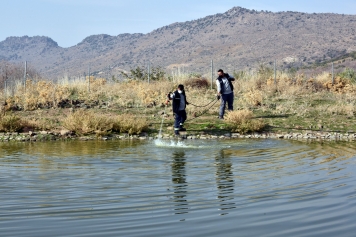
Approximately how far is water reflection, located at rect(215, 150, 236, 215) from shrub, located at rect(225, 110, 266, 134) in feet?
20.9

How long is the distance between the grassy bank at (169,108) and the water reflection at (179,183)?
21.2 ft

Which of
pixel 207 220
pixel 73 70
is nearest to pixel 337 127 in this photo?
pixel 207 220

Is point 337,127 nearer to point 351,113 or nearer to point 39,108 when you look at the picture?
point 351,113

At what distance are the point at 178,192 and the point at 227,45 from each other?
10217 centimetres

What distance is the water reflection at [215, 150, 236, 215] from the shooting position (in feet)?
29.5

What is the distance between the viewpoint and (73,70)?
120312mm

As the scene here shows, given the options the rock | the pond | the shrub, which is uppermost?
the shrub

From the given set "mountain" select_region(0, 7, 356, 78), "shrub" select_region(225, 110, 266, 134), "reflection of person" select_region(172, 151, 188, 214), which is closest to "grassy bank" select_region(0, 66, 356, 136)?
"shrub" select_region(225, 110, 266, 134)

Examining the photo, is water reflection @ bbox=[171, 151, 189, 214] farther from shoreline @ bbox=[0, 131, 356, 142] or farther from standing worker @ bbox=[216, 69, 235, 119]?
standing worker @ bbox=[216, 69, 235, 119]

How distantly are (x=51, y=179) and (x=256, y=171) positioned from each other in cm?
424

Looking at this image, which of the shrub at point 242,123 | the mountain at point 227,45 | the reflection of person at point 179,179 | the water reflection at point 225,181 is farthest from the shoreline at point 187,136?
the mountain at point 227,45

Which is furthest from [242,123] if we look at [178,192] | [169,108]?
[178,192]

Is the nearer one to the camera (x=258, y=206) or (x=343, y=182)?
(x=258, y=206)

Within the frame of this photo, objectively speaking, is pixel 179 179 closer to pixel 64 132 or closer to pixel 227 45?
pixel 64 132
